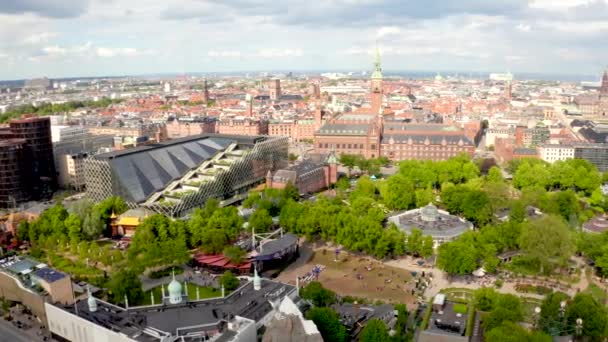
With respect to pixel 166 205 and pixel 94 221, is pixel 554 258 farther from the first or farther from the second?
pixel 94 221

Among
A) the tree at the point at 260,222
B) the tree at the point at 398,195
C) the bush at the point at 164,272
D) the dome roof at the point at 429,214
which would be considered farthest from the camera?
the tree at the point at 398,195

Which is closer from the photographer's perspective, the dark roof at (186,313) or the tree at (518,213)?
the dark roof at (186,313)

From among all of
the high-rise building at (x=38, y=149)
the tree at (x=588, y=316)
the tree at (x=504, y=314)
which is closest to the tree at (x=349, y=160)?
the high-rise building at (x=38, y=149)

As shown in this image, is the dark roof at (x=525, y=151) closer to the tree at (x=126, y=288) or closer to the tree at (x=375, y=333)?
the tree at (x=375, y=333)

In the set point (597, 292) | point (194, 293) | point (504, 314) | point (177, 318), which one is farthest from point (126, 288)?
point (597, 292)

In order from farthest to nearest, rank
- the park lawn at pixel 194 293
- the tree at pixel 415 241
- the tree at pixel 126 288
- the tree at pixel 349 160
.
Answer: the tree at pixel 349 160
the tree at pixel 415 241
the park lawn at pixel 194 293
the tree at pixel 126 288

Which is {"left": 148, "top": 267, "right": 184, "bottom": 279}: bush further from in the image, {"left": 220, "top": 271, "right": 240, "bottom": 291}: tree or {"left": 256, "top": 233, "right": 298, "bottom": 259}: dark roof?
{"left": 220, "top": 271, "right": 240, "bottom": 291}: tree

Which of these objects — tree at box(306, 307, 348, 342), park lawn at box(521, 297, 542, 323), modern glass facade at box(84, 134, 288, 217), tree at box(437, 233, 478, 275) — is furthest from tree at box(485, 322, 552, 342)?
modern glass facade at box(84, 134, 288, 217)
